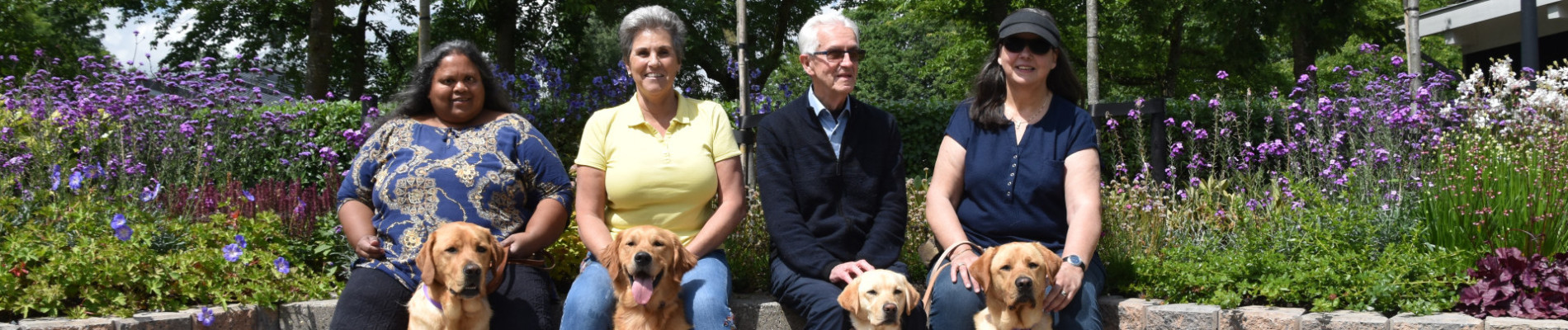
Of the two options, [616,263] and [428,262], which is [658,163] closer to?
[616,263]

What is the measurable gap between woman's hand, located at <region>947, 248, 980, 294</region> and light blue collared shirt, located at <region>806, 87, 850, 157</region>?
25.6 inches

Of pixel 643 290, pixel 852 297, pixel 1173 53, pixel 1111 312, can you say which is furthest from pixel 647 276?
pixel 1173 53

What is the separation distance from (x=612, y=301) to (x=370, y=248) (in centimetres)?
97

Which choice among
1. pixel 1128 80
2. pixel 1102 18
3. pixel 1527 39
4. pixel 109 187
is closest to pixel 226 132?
pixel 109 187

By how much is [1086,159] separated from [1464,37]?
568 inches

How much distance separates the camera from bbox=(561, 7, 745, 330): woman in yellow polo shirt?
389cm

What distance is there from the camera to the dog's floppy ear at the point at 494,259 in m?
3.54

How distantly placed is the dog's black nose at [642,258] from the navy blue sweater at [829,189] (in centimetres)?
65

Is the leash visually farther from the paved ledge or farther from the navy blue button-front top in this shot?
the paved ledge

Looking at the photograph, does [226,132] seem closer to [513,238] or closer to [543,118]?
[543,118]

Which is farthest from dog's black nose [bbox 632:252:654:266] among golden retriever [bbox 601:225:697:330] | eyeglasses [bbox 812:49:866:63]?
eyeglasses [bbox 812:49:866:63]

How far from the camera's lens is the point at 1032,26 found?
3799mm

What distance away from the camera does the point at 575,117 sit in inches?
376

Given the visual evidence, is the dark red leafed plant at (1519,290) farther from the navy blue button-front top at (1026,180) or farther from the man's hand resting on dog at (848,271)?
the man's hand resting on dog at (848,271)
